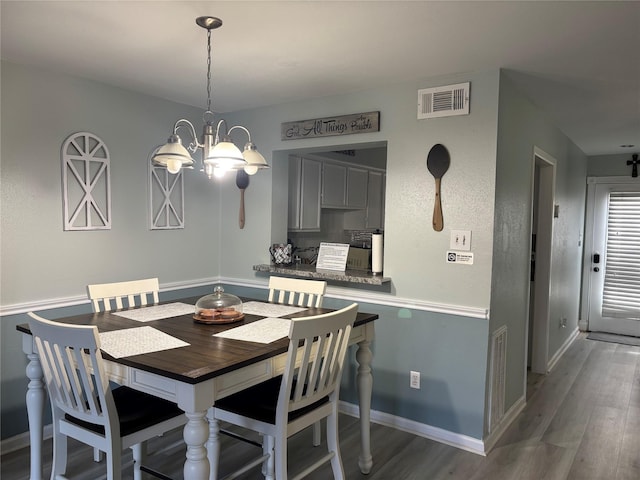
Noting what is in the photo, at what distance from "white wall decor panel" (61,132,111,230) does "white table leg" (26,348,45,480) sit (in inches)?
42.5

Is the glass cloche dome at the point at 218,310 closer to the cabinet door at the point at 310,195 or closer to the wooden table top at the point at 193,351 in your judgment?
the wooden table top at the point at 193,351

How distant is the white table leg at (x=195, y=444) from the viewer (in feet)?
5.36

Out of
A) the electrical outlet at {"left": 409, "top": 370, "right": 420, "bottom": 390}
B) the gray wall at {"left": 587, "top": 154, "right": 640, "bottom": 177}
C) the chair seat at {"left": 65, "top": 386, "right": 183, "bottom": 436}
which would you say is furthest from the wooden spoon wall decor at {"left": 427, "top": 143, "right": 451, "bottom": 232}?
the gray wall at {"left": 587, "top": 154, "right": 640, "bottom": 177}

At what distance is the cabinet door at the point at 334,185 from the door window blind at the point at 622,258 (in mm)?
3374

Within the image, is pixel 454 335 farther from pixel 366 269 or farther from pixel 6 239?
pixel 6 239

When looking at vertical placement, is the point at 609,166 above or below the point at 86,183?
above

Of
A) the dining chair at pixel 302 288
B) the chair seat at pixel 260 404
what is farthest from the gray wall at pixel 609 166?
the chair seat at pixel 260 404

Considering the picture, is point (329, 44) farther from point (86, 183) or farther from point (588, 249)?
point (588, 249)

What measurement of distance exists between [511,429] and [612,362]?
2.26 meters

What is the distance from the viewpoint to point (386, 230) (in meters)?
3.14

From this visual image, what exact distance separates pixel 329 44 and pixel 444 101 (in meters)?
0.88

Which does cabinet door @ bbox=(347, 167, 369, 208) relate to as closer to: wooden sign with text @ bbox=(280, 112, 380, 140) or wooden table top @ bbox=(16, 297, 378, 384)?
wooden sign with text @ bbox=(280, 112, 380, 140)

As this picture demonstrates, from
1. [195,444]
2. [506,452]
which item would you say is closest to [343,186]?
[506,452]

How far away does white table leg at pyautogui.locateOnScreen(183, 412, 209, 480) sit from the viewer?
163cm
